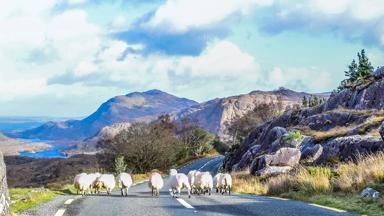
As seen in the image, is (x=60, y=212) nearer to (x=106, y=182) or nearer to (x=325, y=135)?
(x=106, y=182)

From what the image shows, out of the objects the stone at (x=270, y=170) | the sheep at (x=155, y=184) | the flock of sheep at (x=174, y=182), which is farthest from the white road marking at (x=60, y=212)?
the stone at (x=270, y=170)

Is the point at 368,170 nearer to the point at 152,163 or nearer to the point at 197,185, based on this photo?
the point at 197,185

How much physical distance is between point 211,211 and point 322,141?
2464 cm

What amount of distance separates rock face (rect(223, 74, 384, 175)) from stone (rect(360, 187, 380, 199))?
5921 mm

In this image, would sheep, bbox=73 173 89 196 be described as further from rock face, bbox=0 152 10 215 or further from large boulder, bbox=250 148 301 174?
rock face, bbox=0 152 10 215

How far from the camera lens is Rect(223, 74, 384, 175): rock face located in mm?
27891

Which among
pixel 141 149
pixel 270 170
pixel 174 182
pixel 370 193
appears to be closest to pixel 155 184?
pixel 174 182

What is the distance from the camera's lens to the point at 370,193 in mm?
13969

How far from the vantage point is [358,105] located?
173 feet

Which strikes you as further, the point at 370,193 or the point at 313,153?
the point at 313,153

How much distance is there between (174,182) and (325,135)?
675 inches

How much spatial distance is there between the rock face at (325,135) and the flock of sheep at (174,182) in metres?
4.91

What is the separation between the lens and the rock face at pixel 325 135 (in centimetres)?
2789

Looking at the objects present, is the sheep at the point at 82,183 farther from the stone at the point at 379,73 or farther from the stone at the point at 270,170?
the stone at the point at 379,73
